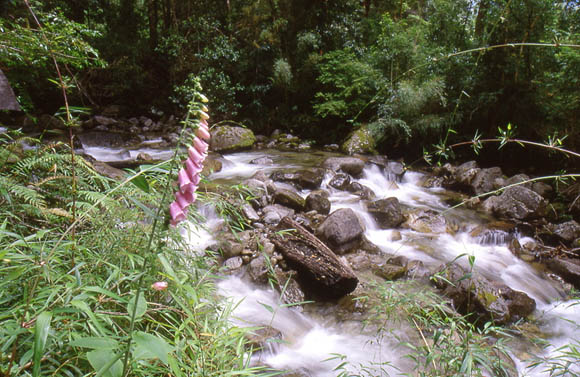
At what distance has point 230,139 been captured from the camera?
10.0m

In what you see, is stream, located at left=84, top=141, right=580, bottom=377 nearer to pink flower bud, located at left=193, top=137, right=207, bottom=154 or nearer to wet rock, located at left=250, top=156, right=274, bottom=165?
wet rock, located at left=250, top=156, right=274, bottom=165

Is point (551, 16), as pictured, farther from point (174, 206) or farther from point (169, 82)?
point (169, 82)

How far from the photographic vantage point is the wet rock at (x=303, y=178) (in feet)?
22.6

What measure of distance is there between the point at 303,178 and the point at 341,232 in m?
2.42

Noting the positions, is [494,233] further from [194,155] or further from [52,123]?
[52,123]

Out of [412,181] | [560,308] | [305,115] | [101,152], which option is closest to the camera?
[560,308]

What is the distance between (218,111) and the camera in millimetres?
11656

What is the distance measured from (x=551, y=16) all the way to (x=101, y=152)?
10335 millimetres

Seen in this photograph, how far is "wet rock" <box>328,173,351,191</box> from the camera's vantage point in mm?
7134

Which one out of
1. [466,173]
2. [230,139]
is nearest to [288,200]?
[466,173]

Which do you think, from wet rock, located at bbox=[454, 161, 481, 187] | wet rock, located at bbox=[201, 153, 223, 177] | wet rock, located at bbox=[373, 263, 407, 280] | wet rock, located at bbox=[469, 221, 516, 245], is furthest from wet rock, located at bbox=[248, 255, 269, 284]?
wet rock, located at bbox=[454, 161, 481, 187]

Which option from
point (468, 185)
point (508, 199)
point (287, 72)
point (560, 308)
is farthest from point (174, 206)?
point (287, 72)

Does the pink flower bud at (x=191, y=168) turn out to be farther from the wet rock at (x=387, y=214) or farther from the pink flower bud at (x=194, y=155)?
the wet rock at (x=387, y=214)

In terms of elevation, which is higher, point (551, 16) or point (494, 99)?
point (551, 16)
